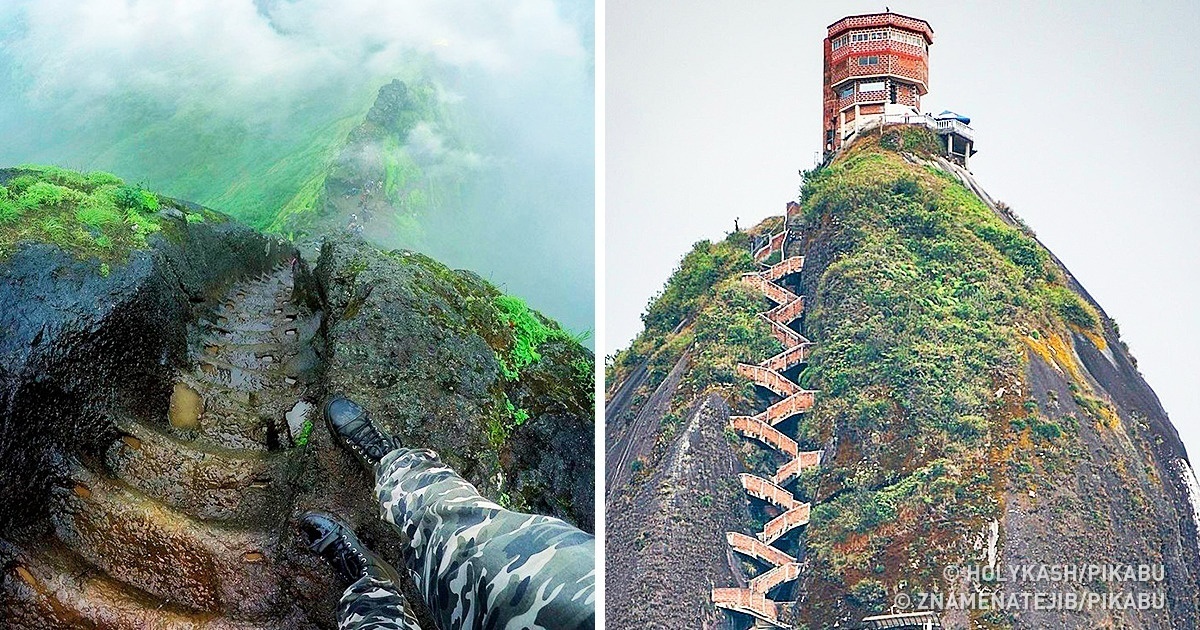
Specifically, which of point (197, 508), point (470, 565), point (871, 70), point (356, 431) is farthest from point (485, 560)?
point (871, 70)

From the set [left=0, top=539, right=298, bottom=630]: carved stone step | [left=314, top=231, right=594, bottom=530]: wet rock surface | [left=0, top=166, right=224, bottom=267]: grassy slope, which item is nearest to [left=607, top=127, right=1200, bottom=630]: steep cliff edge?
[left=314, top=231, right=594, bottom=530]: wet rock surface

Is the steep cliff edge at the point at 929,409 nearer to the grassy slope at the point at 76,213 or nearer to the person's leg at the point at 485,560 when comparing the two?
the person's leg at the point at 485,560

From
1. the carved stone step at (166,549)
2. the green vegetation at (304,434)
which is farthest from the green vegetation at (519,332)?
the carved stone step at (166,549)

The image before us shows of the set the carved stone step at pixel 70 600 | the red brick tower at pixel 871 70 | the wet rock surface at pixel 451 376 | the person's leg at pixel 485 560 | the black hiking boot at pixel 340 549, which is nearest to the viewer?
the person's leg at pixel 485 560

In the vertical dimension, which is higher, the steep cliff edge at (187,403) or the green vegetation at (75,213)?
the green vegetation at (75,213)

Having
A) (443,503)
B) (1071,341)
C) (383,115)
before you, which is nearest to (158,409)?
(443,503)

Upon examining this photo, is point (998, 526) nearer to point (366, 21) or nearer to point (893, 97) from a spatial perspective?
point (893, 97)
